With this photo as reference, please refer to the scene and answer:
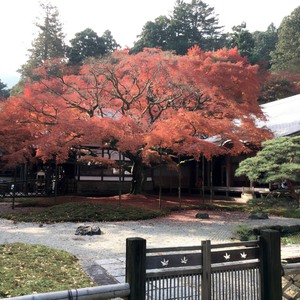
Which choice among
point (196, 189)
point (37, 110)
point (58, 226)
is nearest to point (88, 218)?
point (58, 226)

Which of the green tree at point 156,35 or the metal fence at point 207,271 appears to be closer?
the metal fence at point 207,271

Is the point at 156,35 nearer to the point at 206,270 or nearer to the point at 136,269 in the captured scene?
the point at 206,270

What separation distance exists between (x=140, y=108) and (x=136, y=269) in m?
14.5

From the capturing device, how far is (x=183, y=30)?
42.9 metres

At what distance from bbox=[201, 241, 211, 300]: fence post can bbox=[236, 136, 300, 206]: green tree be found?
334 inches

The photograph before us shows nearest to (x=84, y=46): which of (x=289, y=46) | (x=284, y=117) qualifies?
(x=289, y=46)

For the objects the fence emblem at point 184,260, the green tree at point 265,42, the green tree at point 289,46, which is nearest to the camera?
the fence emblem at point 184,260

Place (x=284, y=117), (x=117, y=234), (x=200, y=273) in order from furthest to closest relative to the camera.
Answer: (x=284, y=117) < (x=117, y=234) < (x=200, y=273)

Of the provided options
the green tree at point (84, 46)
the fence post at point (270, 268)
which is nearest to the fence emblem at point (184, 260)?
the fence post at point (270, 268)

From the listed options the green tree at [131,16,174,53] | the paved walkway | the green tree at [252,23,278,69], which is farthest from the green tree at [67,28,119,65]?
the paved walkway

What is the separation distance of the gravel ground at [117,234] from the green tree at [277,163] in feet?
6.27

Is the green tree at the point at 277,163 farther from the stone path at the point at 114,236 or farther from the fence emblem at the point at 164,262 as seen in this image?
the fence emblem at the point at 164,262

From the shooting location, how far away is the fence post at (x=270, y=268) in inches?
137

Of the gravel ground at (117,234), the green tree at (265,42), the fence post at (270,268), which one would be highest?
the green tree at (265,42)
